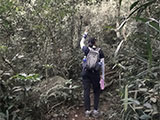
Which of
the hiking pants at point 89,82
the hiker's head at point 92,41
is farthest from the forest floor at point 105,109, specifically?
the hiker's head at point 92,41

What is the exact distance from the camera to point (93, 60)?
4.19 meters

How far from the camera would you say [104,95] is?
19.1 ft

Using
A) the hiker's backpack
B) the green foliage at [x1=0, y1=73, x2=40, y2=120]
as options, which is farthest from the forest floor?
the green foliage at [x1=0, y1=73, x2=40, y2=120]

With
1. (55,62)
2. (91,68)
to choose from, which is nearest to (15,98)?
(91,68)

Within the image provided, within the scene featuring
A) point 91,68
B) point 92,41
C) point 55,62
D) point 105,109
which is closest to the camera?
point 91,68

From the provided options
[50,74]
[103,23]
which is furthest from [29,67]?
[103,23]

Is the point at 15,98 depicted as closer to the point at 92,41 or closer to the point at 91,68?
the point at 91,68

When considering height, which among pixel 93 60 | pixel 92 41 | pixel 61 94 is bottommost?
pixel 61 94

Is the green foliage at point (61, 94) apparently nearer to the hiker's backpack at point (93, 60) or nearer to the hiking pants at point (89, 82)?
the hiking pants at point (89, 82)

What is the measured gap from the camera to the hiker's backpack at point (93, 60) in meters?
4.16

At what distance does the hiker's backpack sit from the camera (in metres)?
4.16

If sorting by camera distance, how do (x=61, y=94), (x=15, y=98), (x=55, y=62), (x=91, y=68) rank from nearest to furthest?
(x=15, y=98) < (x=91, y=68) < (x=61, y=94) < (x=55, y=62)

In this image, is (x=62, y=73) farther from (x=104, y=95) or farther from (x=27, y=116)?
(x=27, y=116)

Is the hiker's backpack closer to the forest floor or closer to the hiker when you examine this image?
the hiker
